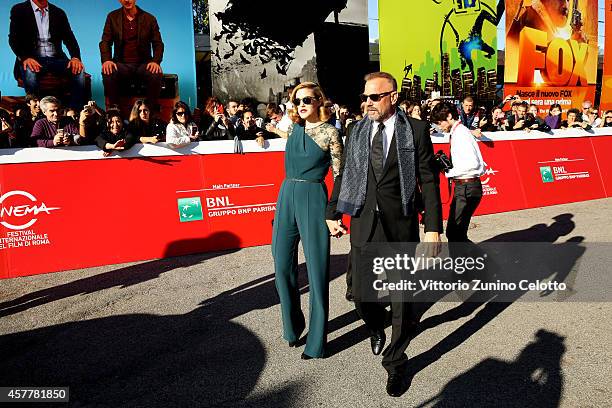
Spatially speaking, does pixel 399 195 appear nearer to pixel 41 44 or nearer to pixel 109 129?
pixel 109 129

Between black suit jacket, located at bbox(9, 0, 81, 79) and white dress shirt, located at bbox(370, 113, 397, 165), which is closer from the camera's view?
white dress shirt, located at bbox(370, 113, 397, 165)

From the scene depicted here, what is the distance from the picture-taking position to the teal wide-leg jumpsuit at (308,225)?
3.60 metres

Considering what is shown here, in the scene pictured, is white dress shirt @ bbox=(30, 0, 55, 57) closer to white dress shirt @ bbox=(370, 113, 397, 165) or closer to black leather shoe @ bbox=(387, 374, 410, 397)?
white dress shirt @ bbox=(370, 113, 397, 165)

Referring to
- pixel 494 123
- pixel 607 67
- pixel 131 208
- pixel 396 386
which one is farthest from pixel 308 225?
pixel 607 67

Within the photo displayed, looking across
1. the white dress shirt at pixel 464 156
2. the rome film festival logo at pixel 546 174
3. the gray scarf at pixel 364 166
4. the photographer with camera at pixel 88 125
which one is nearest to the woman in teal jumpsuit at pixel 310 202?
the gray scarf at pixel 364 166

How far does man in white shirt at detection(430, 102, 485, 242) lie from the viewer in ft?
17.0

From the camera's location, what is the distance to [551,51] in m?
17.5

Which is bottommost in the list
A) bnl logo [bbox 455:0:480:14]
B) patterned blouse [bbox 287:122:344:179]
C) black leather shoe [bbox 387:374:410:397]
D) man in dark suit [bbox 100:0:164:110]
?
black leather shoe [bbox 387:374:410:397]

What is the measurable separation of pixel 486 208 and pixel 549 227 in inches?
55.6

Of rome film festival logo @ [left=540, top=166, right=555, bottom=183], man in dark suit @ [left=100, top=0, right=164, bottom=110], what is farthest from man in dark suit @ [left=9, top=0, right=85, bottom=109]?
rome film festival logo @ [left=540, top=166, right=555, bottom=183]

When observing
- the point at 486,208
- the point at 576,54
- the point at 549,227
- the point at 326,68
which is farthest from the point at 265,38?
the point at 576,54

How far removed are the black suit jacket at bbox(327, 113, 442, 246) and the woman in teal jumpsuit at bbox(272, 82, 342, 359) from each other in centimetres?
42

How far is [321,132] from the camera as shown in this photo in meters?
3.58

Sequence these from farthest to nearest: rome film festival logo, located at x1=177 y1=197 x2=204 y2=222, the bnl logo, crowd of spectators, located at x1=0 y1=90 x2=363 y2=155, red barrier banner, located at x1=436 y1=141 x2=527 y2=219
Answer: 1. the bnl logo
2. red barrier banner, located at x1=436 y1=141 x2=527 y2=219
3. rome film festival logo, located at x1=177 y1=197 x2=204 y2=222
4. crowd of spectators, located at x1=0 y1=90 x2=363 y2=155
